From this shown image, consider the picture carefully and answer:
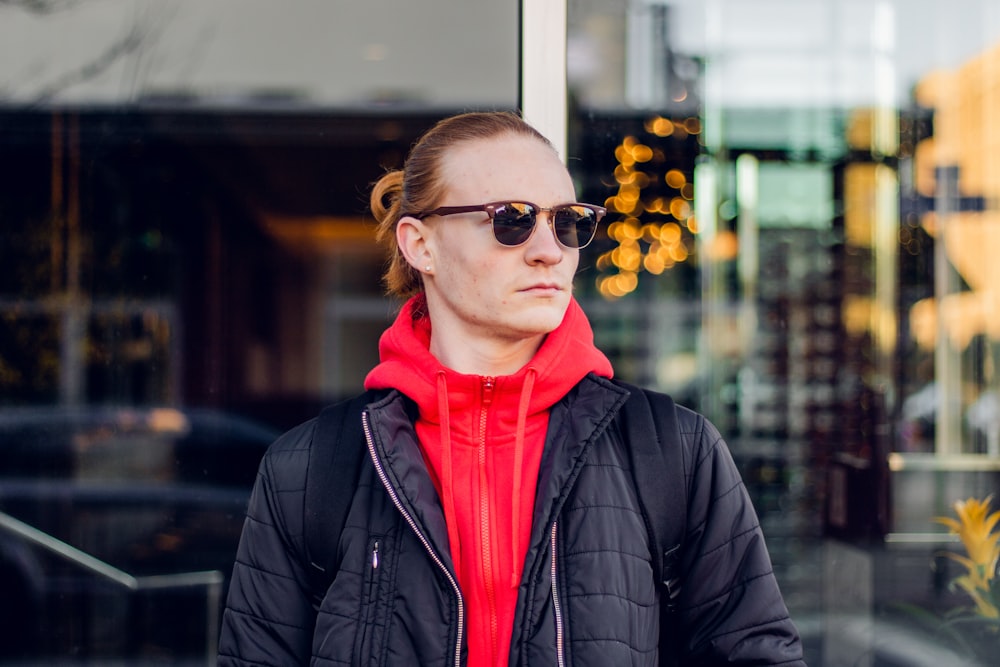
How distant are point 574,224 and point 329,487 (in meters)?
0.52

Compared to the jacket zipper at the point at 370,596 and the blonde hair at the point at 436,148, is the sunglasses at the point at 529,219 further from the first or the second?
the jacket zipper at the point at 370,596

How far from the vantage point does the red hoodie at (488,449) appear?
4.05 feet

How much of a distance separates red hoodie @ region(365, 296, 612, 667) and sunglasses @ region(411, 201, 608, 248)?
0.44ft

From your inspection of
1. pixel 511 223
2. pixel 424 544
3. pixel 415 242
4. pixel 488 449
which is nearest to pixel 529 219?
pixel 511 223

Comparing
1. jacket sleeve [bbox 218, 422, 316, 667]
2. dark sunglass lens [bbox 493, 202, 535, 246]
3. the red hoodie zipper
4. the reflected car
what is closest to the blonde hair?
dark sunglass lens [bbox 493, 202, 535, 246]

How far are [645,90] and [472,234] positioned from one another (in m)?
3.15

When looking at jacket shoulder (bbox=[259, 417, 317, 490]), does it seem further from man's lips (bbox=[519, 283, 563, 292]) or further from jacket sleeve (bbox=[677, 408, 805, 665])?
jacket sleeve (bbox=[677, 408, 805, 665])

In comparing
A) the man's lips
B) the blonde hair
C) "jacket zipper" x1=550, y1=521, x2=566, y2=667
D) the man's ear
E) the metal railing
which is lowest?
the metal railing

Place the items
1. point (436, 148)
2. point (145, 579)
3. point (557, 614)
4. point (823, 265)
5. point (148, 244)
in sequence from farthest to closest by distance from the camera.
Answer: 1. point (148, 244)
2. point (823, 265)
3. point (145, 579)
4. point (436, 148)
5. point (557, 614)

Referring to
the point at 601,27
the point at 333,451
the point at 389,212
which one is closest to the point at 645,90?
the point at 601,27

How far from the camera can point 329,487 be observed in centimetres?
131

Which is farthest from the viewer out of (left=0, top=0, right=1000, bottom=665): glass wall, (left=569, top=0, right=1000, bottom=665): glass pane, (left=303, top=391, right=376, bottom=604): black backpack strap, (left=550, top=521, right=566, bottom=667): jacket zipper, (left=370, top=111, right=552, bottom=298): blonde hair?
(left=0, top=0, right=1000, bottom=665): glass wall

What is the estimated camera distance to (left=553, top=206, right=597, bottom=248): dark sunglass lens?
1.35m

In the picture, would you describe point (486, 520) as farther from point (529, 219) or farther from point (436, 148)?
point (436, 148)
